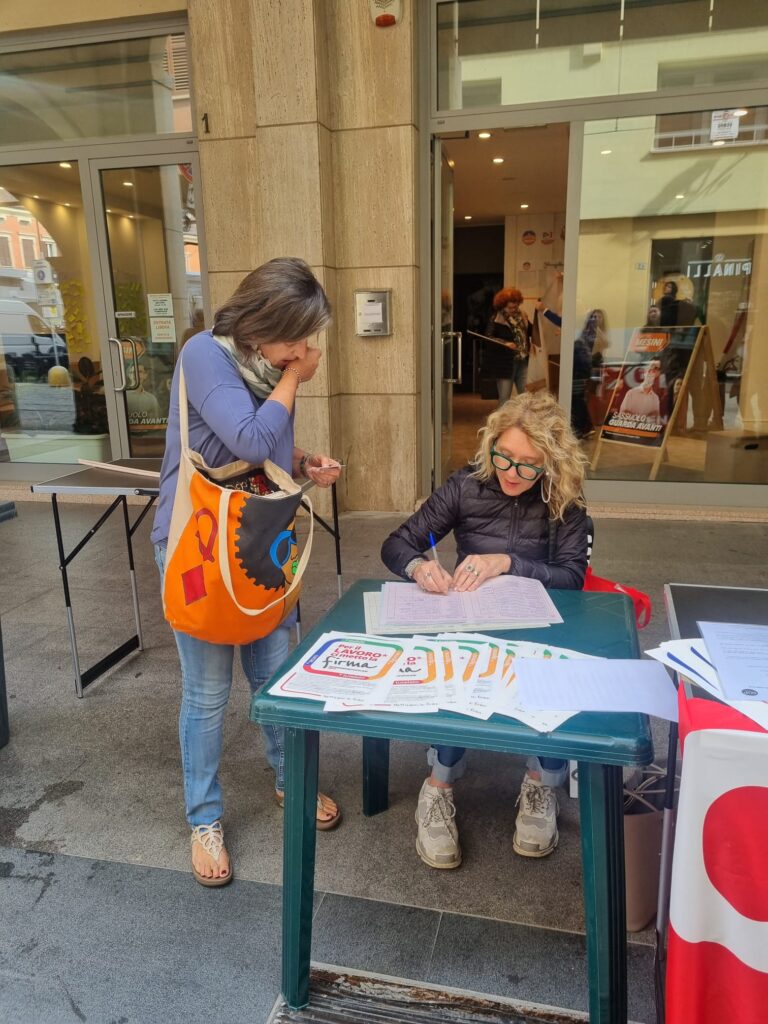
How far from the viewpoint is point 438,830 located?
1.98 meters

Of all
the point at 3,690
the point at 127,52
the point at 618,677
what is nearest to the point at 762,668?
the point at 618,677

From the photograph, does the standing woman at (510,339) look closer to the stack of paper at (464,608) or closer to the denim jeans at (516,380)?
the denim jeans at (516,380)

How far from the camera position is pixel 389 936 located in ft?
5.69

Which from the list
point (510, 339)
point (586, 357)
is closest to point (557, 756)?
point (586, 357)

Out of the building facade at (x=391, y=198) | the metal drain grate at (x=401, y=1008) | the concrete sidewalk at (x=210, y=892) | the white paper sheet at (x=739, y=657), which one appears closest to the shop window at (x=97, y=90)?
the building facade at (x=391, y=198)

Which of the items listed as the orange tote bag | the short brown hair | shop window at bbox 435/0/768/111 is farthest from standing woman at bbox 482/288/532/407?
the orange tote bag

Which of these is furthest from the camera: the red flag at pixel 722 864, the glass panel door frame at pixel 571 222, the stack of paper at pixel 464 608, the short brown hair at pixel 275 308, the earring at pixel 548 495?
the glass panel door frame at pixel 571 222

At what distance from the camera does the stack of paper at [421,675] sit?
125 cm

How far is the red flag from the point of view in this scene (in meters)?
1.04

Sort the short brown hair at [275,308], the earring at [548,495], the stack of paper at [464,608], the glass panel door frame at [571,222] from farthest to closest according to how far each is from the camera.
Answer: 1. the glass panel door frame at [571,222]
2. the earring at [548,495]
3. the short brown hair at [275,308]
4. the stack of paper at [464,608]

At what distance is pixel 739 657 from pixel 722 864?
32cm

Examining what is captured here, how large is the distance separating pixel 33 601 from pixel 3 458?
3275 mm

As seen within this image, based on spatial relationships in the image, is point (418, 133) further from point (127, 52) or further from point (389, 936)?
point (389, 936)

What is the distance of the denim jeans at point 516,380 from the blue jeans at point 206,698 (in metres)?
6.26
